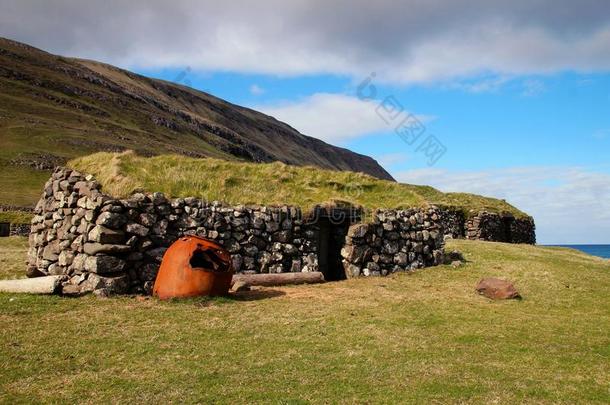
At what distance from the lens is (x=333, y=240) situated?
19688mm

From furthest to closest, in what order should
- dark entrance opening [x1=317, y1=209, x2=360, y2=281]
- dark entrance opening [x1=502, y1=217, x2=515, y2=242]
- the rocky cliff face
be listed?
the rocky cliff face, dark entrance opening [x1=502, y1=217, x2=515, y2=242], dark entrance opening [x1=317, y1=209, x2=360, y2=281]

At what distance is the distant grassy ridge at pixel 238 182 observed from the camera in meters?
16.2

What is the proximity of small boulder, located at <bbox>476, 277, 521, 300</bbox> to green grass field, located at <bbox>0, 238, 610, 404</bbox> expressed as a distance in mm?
399

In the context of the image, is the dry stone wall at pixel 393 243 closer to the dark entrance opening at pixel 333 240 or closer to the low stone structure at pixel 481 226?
the dark entrance opening at pixel 333 240

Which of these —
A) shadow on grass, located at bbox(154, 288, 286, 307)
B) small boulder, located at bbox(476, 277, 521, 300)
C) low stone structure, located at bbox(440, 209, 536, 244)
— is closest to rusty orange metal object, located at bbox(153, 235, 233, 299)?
shadow on grass, located at bbox(154, 288, 286, 307)

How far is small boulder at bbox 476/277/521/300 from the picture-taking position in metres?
14.7

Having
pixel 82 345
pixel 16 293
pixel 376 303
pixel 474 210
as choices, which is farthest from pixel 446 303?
pixel 474 210

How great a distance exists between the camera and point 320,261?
19.3 metres

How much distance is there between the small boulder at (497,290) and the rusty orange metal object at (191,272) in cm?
784

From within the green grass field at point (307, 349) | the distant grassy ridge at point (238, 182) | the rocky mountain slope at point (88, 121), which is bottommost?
the green grass field at point (307, 349)

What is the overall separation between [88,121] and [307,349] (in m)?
97.7

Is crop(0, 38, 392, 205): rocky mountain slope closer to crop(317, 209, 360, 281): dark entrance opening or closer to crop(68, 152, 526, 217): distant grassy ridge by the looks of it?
crop(68, 152, 526, 217): distant grassy ridge

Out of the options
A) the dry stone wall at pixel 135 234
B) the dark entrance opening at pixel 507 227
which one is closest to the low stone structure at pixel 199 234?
the dry stone wall at pixel 135 234

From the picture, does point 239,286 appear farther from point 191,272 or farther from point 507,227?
point 507,227
